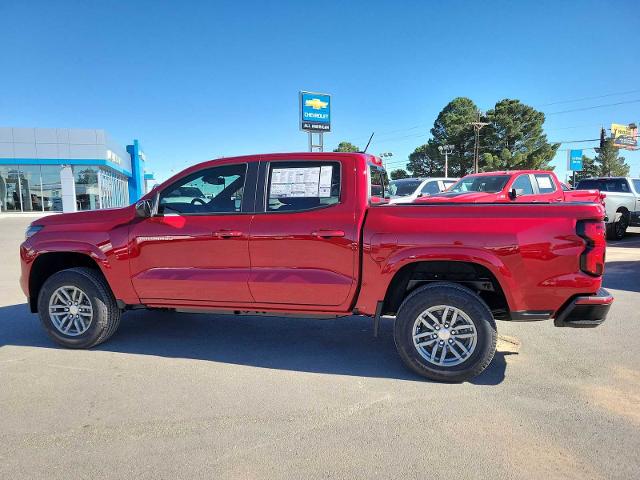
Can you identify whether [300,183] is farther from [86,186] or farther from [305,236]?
[86,186]

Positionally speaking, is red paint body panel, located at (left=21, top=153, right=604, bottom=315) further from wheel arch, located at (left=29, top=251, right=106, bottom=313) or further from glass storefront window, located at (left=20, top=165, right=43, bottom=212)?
glass storefront window, located at (left=20, top=165, right=43, bottom=212)

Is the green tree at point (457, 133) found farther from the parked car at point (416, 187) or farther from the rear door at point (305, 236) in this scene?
the rear door at point (305, 236)

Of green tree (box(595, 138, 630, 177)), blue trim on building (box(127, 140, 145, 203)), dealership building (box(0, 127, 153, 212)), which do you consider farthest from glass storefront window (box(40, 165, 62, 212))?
green tree (box(595, 138, 630, 177))

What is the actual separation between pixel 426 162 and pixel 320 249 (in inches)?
2767

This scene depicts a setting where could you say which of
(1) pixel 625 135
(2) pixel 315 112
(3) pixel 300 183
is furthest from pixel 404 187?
(1) pixel 625 135

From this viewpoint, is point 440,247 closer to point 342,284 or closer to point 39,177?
point 342,284

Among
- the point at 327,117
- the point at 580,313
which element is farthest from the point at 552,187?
the point at 327,117

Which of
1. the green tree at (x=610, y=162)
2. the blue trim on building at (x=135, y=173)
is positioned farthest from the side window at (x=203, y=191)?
the green tree at (x=610, y=162)

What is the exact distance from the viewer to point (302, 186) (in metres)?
4.20

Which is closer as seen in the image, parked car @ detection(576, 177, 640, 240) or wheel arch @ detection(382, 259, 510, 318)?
wheel arch @ detection(382, 259, 510, 318)

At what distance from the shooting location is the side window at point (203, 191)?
4.38 meters

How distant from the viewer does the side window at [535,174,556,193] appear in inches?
445

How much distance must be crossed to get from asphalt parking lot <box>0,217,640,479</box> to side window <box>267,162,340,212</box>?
146 centimetres

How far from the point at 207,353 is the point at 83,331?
1.27 metres
